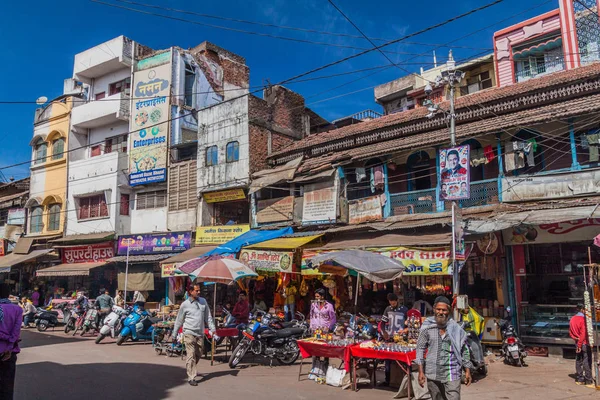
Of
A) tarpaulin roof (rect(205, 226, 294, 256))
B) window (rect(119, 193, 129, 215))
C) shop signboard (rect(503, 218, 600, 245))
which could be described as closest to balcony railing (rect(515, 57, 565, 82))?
shop signboard (rect(503, 218, 600, 245))

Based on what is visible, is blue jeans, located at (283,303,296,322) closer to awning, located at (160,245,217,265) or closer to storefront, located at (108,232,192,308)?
awning, located at (160,245,217,265)

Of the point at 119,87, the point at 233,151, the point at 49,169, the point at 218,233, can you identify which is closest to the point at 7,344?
the point at 218,233

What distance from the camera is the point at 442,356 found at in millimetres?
5043

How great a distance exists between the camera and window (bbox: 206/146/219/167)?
2097cm

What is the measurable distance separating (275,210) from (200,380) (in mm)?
10232

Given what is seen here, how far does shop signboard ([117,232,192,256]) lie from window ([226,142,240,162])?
3.89 m

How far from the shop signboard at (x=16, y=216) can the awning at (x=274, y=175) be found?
18384 millimetres

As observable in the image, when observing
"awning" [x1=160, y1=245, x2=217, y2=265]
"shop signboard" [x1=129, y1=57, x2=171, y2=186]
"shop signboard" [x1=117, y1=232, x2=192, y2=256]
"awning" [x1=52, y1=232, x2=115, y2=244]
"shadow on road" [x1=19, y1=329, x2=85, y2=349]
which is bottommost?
"shadow on road" [x1=19, y1=329, x2=85, y2=349]

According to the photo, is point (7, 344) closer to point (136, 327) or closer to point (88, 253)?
point (136, 327)

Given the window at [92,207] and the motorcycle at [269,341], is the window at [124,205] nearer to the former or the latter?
the window at [92,207]

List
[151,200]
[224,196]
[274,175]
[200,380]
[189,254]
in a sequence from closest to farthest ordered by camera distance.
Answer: [200,380]
[274,175]
[189,254]
[224,196]
[151,200]

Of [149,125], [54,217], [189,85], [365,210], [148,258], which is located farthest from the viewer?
[54,217]

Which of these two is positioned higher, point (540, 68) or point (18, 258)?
point (540, 68)

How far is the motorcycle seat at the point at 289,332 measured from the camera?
36.0 ft
